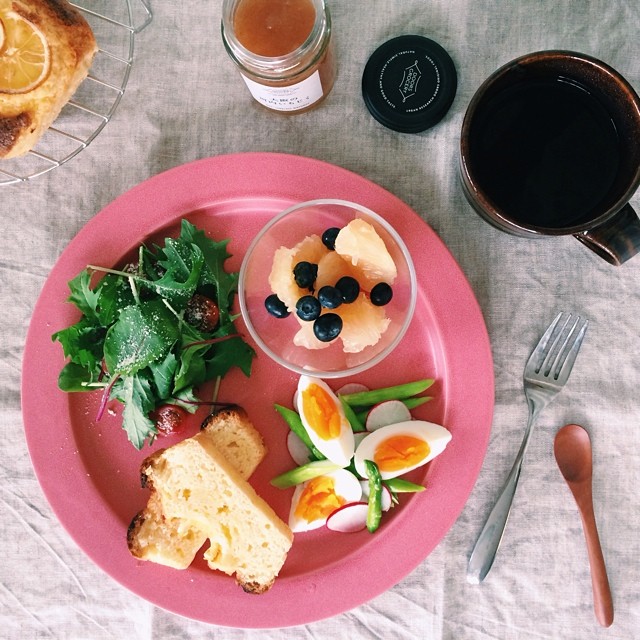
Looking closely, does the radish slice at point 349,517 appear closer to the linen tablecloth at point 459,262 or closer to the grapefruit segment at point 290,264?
the linen tablecloth at point 459,262

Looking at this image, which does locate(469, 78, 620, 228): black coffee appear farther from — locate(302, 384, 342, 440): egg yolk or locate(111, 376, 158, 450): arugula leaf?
locate(111, 376, 158, 450): arugula leaf

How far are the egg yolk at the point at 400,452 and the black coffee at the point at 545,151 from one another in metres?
0.41

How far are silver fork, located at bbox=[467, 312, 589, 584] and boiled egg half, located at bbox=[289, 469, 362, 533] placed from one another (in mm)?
254

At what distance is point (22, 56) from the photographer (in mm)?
928

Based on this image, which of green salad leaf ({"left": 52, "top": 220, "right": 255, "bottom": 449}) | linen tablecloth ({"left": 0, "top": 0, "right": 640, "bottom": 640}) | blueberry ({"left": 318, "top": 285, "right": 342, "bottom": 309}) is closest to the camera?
blueberry ({"left": 318, "top": 285, "right": 342, "bottom": 309})

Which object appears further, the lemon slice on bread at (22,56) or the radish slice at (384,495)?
the radish slice at (384,495)

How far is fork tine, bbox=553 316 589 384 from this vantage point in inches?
43.4

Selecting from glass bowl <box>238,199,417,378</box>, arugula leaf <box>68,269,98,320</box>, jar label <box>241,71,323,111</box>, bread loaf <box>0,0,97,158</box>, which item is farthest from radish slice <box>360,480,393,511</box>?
bread loaf <box>0,0,97,158</box>

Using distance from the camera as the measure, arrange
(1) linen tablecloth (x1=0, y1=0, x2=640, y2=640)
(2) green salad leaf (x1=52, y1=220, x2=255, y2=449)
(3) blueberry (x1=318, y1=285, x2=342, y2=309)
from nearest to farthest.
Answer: (3) blueberry (x1=318, y1=285, x2=342, y2=309) → (2) green salad leaf (x1=52, y1=220, x2=255, y2=449) → (1) linen tablecloth (x1=0, y1=0, x2=640, y2=640)

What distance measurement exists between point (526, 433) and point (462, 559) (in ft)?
0.87

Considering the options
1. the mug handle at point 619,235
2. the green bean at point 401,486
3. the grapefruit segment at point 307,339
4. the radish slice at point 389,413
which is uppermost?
the mug handle at point 619,235

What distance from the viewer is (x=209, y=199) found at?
1.09m

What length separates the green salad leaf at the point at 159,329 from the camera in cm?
101

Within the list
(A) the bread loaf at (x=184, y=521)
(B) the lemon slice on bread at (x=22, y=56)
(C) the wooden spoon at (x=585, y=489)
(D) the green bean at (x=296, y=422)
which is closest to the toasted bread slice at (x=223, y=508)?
(A) the bread loaf at (x=184, y=521)
